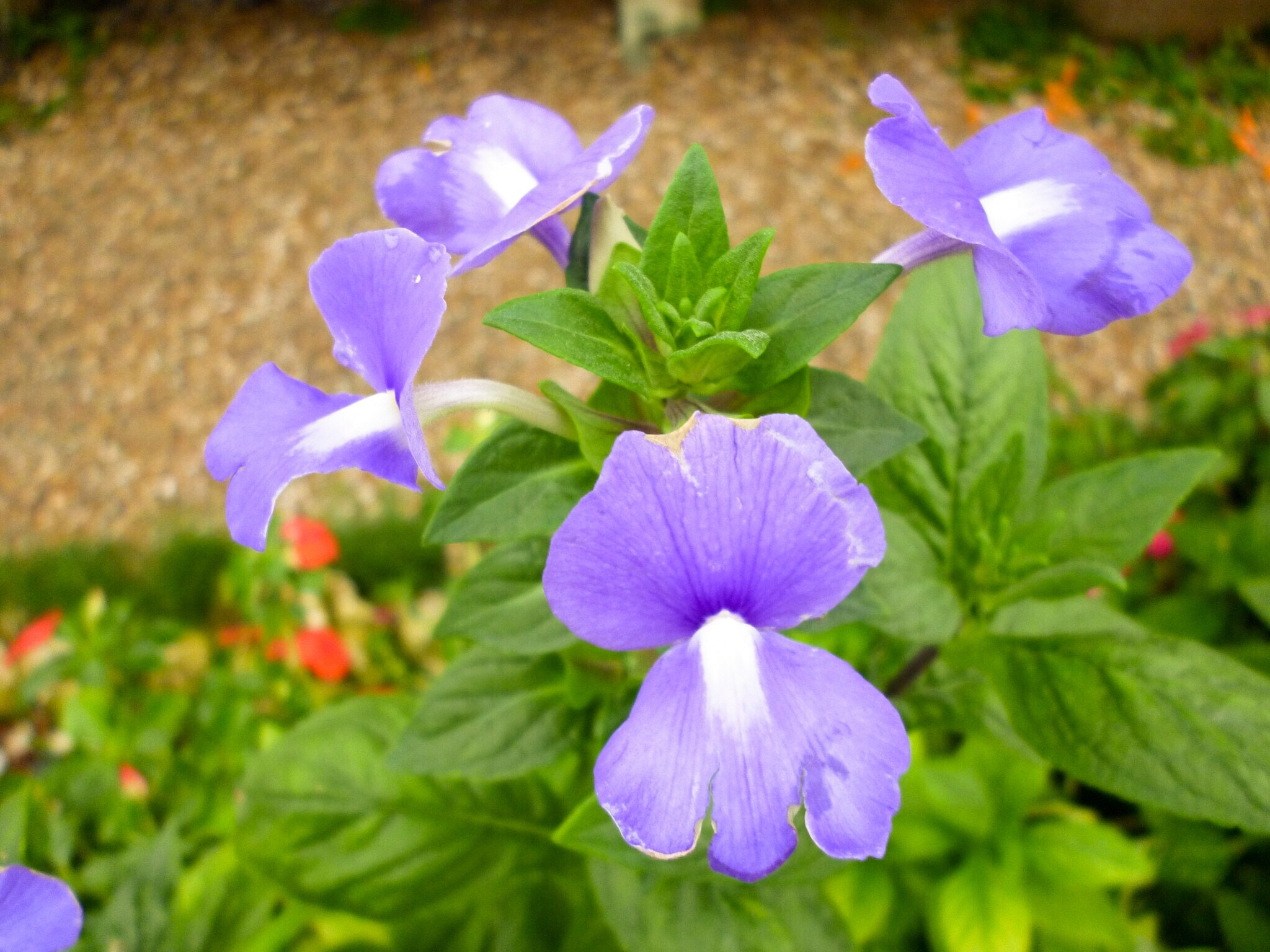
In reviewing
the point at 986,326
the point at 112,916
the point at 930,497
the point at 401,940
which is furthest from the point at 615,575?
the point at 401,940

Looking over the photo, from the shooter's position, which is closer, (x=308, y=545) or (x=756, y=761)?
(x=756, y=761)

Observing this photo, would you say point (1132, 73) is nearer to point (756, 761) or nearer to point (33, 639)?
point (756, 761)

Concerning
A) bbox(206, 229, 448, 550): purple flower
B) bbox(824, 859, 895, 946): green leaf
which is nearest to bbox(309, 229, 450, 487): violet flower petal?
bbox(206, 229, 448, 550): purple flower

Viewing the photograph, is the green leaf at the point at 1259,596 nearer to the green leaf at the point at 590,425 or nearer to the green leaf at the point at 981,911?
the green leaf at the point at 981,911

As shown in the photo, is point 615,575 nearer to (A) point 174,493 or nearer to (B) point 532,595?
(B) point 532,595

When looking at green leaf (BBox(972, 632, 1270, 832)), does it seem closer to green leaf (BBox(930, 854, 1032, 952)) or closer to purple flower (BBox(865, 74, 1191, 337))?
purple flower (BBox(865, 74, 1191, 337))

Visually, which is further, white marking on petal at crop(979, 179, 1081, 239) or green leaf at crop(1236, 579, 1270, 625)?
green leaf at crop(1236, 579, 1270, 625)

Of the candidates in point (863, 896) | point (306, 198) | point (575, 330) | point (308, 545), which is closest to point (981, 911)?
point (863, 896)
